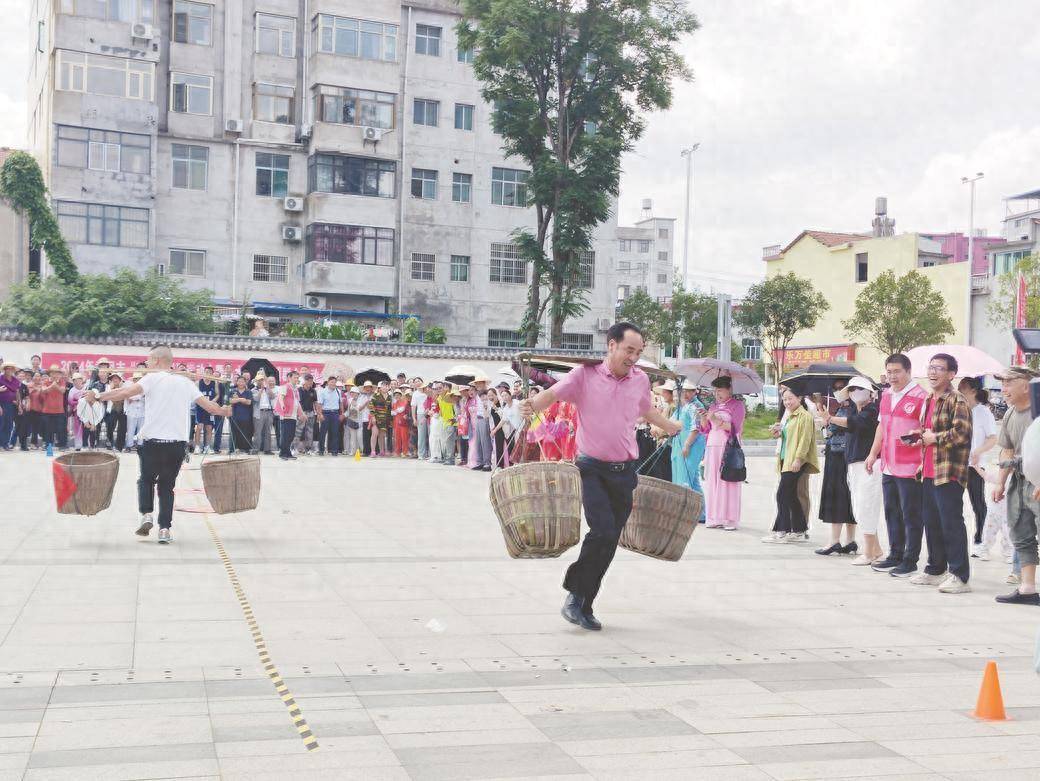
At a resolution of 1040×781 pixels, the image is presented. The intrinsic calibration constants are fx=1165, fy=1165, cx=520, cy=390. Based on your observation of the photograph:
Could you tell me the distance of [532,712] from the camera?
17.7ft

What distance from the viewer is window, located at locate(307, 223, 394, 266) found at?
43.5m

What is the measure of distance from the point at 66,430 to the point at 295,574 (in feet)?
55.1

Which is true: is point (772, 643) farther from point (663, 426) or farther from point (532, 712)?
point (532, 712)

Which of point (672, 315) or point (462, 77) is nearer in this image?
point (462, 77)

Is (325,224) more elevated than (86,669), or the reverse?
(325,224)

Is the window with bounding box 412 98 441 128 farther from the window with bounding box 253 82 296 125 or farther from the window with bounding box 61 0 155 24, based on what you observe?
the window with bounding box 61 0 155 24

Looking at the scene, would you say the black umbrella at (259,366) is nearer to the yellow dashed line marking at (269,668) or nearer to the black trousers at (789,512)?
the black trousers at (789,512)

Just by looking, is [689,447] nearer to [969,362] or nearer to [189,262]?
[969,362]

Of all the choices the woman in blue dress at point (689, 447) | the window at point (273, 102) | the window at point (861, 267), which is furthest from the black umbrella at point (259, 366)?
the window at point (861, 267)

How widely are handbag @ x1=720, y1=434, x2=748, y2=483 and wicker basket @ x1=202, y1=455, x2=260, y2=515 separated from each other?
17.5ft

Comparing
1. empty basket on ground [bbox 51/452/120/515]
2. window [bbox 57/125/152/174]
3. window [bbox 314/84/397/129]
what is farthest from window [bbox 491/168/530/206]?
empty basket on ground [bbox 51/452/120/515]

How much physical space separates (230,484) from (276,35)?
36.5 metres

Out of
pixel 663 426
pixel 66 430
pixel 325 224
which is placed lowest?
pixel 66 430

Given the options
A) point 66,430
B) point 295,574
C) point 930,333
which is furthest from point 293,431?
point 930,333
